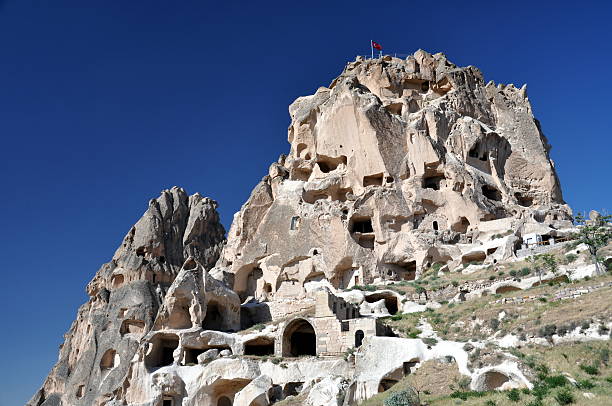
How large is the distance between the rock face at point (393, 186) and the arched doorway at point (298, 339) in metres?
10.6

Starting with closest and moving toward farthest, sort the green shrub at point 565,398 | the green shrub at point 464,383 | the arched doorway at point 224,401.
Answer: the green shrub at point 565,398, the green shrub at point 464,383, the arched doorway at point 224,401

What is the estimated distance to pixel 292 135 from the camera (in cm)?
6781

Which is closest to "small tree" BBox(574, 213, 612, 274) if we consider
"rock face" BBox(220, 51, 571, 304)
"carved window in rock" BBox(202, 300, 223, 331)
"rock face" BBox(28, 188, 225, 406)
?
"rock face" BBox(220, 51, 571, 304)

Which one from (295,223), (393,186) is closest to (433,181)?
(393,186)

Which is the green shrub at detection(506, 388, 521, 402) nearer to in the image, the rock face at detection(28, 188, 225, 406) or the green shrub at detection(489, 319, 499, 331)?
A: the green shrub at detection(489, 319, 499, 331)

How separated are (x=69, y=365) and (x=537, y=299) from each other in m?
45.1

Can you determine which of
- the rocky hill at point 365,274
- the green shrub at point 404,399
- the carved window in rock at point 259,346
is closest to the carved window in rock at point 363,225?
the rocky hill at point 365,274

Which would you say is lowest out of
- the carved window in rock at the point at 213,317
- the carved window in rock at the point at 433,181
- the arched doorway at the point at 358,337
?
the arched doorway at the point at 358,337

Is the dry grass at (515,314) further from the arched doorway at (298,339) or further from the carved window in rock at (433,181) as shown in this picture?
the carved window in rock at (433,181)

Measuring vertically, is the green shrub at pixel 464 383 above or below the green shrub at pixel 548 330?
below

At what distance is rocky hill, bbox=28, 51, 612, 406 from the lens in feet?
97.3

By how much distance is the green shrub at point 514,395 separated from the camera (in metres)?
20.5

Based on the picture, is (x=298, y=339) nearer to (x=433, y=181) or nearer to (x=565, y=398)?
(x=565, y=398)

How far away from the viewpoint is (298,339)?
40.4m
